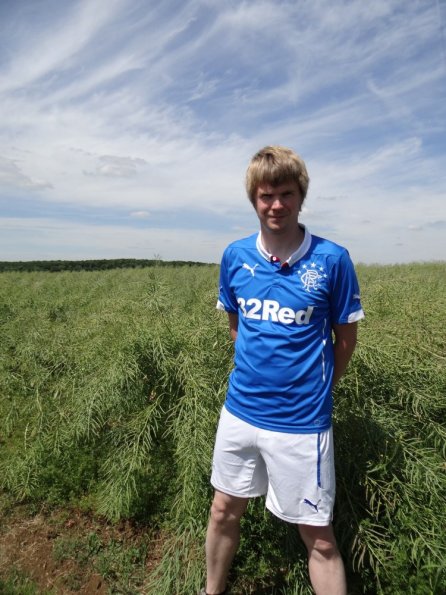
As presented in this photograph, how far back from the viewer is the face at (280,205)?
69.2 inches

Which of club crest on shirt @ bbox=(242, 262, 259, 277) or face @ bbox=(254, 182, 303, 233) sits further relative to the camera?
club crest on shirt @ bbox=(242, 262, 259, 277)

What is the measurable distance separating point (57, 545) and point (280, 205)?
98.0 inches

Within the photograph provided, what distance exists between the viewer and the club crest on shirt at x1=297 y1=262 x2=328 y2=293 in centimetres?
172

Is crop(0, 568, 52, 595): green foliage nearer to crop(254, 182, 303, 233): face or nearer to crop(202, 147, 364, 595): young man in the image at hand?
crop(202, 147, 364, 595): young man

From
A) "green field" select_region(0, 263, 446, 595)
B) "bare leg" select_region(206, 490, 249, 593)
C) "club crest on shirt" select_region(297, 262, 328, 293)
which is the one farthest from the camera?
"green field" select_region(0, 263, 446, 595)

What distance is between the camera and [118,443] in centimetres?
288

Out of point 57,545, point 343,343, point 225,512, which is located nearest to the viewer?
point 343,343

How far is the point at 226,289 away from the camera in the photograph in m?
2.09

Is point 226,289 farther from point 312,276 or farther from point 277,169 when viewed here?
point 277,169

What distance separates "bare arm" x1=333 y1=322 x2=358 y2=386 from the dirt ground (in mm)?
1733

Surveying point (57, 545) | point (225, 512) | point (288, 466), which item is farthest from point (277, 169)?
point (57, 545)

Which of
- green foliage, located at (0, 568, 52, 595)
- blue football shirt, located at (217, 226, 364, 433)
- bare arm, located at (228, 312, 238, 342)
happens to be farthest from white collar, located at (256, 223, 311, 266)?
green foliage, located at (0, 568, 52, 595)

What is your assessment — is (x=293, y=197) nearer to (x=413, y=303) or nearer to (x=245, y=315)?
(x=245, y=315)

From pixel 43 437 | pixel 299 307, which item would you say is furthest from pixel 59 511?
pixel 299 307
